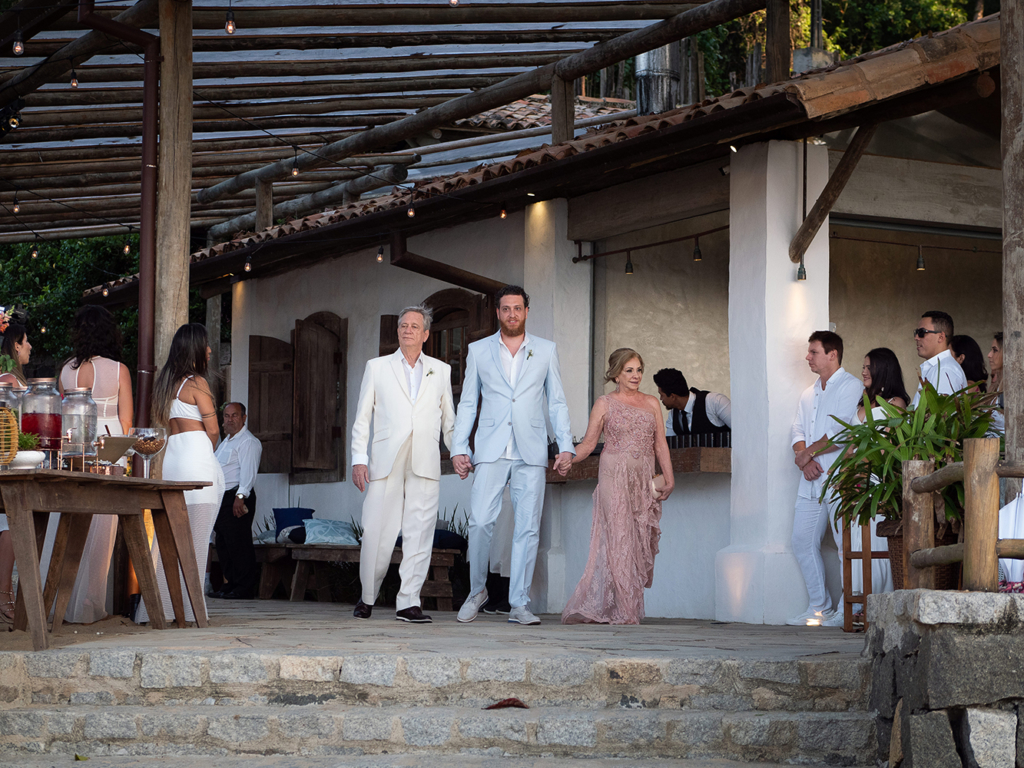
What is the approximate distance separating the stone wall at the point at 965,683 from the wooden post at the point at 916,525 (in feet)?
1.58

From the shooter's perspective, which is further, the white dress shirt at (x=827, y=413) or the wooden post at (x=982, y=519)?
the white dress shirt at (x=827, y=413)

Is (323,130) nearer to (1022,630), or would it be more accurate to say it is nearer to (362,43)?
(362,43)

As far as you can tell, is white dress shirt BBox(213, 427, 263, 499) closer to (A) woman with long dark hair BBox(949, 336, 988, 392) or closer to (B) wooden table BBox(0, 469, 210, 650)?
(B) wooden table BBox(0, 469, 210, 650)

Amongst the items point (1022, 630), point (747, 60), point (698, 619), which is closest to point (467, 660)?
point (1022, 630)

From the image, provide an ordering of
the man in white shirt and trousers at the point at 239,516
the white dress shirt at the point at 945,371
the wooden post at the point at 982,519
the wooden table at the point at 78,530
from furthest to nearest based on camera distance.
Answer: the man in white shirt and trousers at the point at 239,516, the white dress shirt at the point at 945,371, the wooden table at the point at 78,530, the wooden post at the point at 982,519

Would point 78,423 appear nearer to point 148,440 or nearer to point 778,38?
point 148,440

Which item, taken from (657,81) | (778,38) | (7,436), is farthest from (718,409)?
(657,81)

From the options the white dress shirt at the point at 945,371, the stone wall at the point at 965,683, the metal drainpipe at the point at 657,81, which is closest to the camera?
the stone wall at the point at 965,683

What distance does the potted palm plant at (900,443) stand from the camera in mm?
5273

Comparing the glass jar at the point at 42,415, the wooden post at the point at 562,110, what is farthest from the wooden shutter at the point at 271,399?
the glass jar at the point at 42,415

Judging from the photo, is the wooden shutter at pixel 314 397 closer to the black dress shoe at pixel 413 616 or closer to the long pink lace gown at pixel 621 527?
the long pink lace gown at pixel 621 527

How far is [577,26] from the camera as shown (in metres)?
9.55

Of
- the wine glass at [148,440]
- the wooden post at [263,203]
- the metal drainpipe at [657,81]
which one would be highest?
the metal drainpipe at [657,81]

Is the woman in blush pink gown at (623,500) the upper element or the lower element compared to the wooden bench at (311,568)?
upper
